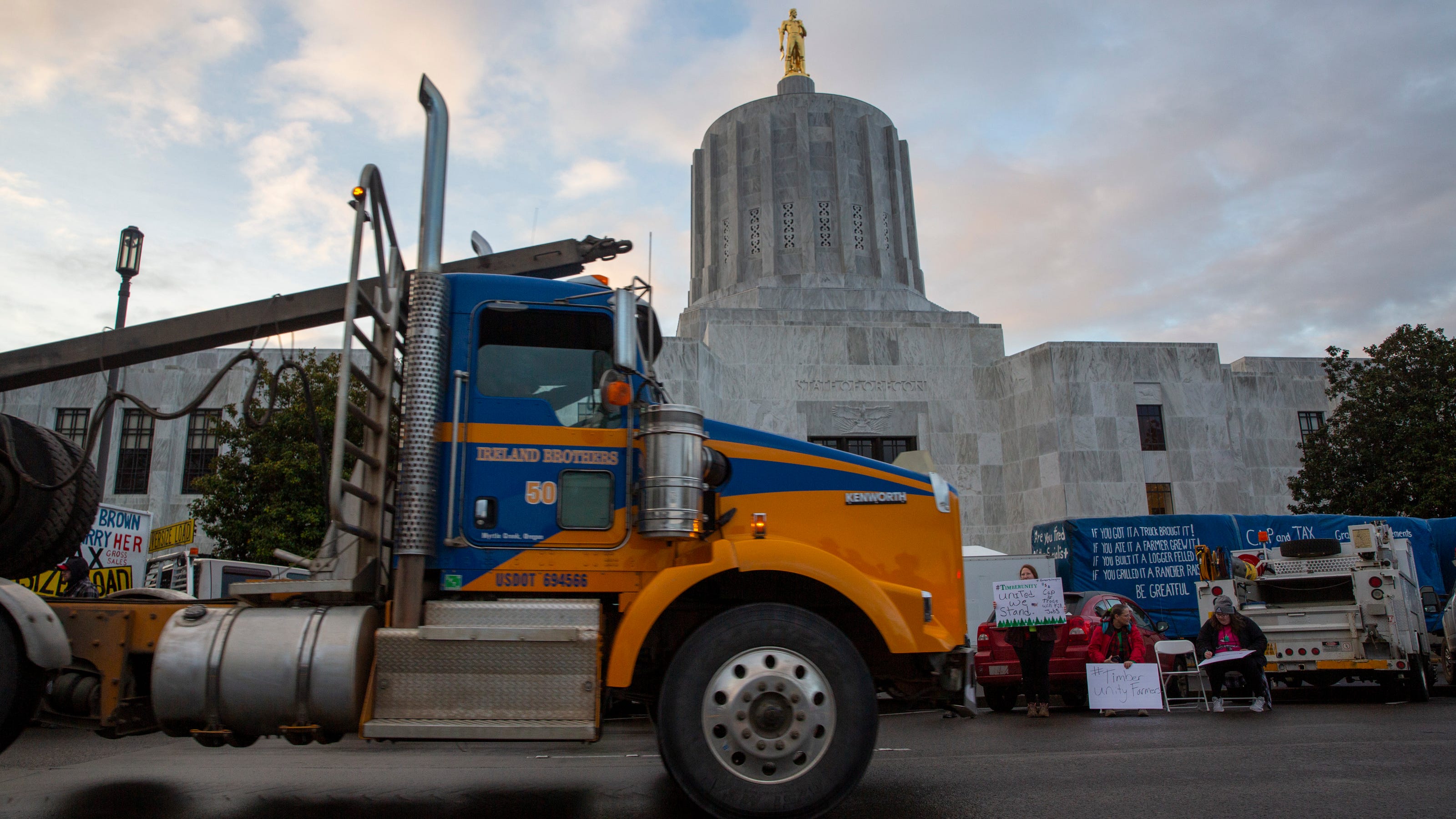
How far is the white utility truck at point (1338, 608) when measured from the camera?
13242mm

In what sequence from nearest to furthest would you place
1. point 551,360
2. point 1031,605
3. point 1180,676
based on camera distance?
point 551,360, point 1031,605, point 1180,676


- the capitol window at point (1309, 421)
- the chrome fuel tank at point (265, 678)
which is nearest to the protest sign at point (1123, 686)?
the chrome fuel tank at point (265, 678)

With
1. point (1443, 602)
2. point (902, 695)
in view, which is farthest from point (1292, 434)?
point (902, 695)

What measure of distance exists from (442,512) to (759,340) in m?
24.5

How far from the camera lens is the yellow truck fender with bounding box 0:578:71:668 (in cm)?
505

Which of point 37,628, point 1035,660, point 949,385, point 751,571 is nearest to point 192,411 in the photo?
point 37,628

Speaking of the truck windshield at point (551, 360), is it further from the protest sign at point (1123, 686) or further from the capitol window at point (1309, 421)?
the capitol window at point (1309, 421)

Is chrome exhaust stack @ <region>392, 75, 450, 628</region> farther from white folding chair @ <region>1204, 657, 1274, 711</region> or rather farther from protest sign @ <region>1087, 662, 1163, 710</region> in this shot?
white folding chair @ <region>1204, 657, 1274, 711</region>

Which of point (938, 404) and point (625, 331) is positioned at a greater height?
point (938, 404)

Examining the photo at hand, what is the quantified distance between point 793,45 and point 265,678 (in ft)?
124

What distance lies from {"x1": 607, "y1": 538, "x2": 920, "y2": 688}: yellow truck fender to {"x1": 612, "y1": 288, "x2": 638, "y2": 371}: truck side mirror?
116 cm

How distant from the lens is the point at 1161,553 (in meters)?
19.9

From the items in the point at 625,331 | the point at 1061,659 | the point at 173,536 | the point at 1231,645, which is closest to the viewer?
the point at 625,331

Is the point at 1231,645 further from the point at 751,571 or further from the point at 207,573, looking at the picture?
the point at 207,573
